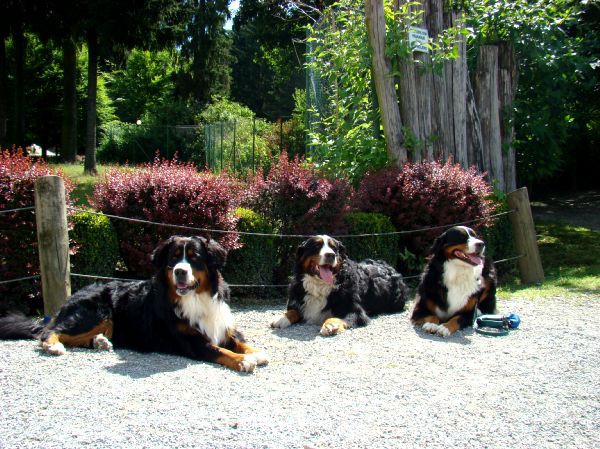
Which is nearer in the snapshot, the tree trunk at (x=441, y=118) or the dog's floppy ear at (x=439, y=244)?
the dog's floppy ear at (x=439, y=244)

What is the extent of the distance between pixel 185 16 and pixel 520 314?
19647 millimetres

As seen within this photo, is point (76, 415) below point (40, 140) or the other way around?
below

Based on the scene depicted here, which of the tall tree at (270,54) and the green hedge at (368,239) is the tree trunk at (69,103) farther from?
the green hedge at (368,239)

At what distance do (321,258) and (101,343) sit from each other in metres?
2.36

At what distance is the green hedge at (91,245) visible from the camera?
7.07 m

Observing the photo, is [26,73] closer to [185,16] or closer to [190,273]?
[185,16]

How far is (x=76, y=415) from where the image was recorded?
3.96 meters

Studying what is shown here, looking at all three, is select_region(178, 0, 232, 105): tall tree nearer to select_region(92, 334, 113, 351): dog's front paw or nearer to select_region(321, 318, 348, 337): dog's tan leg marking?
select_region(321, 318, 348, 337): dog's tan leg marking

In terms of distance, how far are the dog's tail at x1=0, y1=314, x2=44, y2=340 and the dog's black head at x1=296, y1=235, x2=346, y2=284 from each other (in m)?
2.71

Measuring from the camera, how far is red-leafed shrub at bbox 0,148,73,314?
661 cm

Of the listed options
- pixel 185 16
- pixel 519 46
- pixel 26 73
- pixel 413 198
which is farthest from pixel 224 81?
pixel 413 198

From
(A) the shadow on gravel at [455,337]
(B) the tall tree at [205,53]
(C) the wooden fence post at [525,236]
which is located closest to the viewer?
(A) the shadow on gravel at [455,337]

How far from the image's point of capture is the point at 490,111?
457 inches

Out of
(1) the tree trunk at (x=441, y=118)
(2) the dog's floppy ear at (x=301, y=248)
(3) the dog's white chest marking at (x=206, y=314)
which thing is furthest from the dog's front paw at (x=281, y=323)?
(1) the tree trunk at (x=441, y=118)
